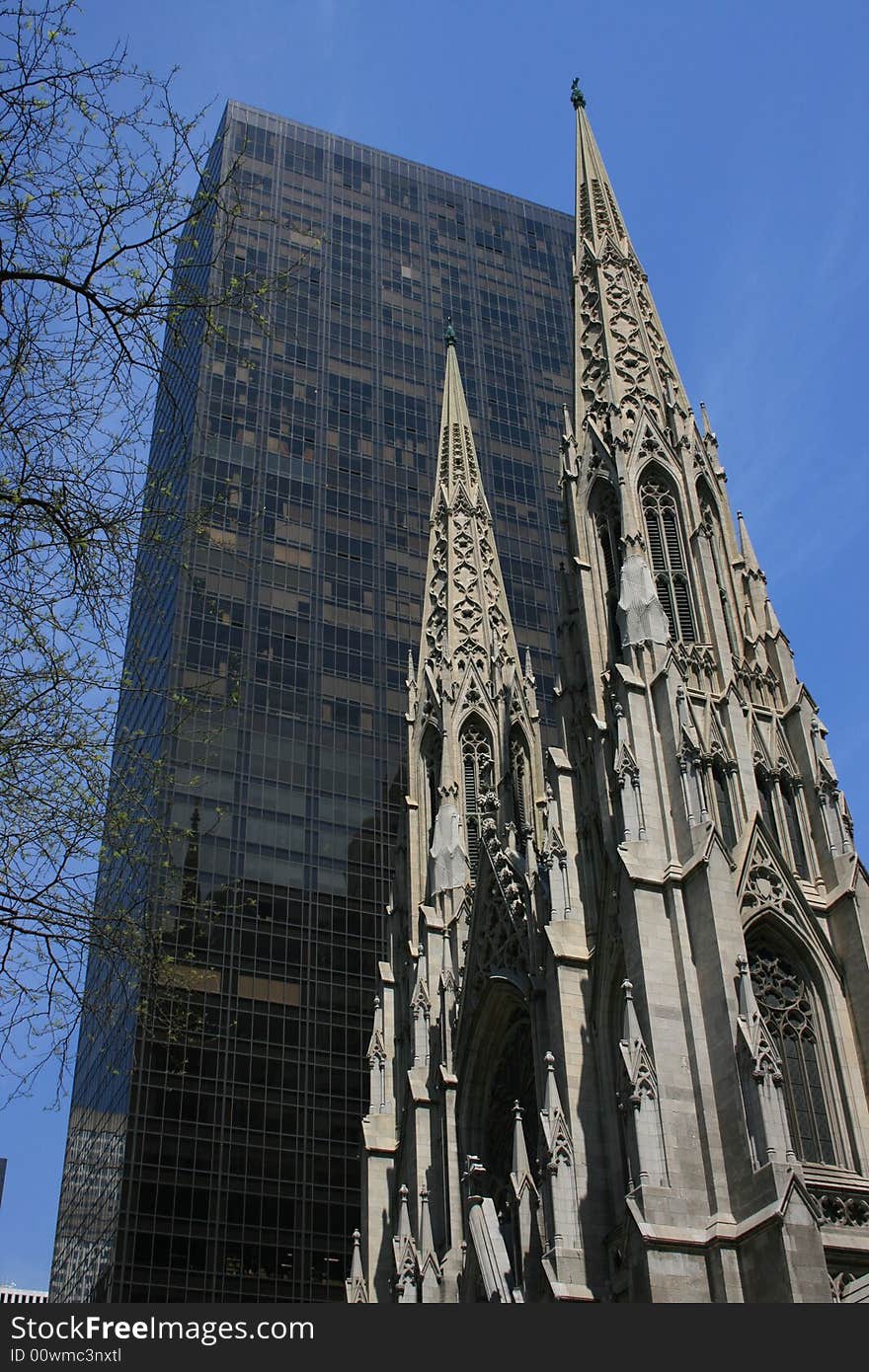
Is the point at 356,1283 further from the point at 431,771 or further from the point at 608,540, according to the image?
the point at 608,540

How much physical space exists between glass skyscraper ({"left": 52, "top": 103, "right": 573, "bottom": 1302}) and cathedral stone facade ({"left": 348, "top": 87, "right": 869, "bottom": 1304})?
665 cm

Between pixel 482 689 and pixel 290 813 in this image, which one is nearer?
pixel 482 689

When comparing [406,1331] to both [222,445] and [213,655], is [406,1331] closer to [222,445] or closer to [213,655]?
[213,655]

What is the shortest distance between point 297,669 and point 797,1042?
30.0 m

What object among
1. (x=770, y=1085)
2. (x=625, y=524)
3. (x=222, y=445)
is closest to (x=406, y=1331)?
(x=770, y=1085)

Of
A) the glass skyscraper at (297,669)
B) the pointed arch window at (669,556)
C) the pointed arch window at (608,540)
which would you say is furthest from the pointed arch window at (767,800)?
the glass skyscraper at (297,669)

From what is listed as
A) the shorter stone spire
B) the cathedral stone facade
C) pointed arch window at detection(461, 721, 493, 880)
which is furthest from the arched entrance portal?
pointed arch window at detection(461, 721, 493, 880)

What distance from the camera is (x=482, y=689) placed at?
43375 millimetres

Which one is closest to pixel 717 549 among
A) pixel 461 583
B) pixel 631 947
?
pixel 631 947

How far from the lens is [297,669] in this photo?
174ft

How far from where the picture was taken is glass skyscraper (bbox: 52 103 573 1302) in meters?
41.1

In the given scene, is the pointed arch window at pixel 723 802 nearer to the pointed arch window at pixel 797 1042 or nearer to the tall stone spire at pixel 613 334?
the pointed arch window at pixel 797 1042

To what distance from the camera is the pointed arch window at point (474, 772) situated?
4006cm

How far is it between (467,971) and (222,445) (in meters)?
30.4
